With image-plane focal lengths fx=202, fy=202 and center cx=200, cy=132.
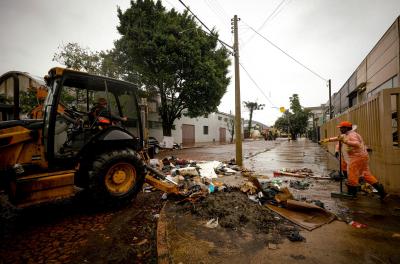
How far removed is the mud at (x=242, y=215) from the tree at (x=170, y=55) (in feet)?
45.3

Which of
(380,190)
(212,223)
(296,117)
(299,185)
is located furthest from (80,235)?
(296,117)

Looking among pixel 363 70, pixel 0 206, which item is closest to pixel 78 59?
pixel 0 206

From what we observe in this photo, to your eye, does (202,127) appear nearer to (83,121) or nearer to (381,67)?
(381,67)

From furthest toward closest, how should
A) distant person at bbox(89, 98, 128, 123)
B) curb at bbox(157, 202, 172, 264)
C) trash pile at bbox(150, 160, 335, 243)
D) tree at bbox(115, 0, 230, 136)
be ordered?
tree at bbox(115, 0, 230, 136) → distant person at bbox(89, 98, 128, 123) → trash pile at bbox(150, 160, 335, 243) → curb at bbox(157, 202, 172, 264)

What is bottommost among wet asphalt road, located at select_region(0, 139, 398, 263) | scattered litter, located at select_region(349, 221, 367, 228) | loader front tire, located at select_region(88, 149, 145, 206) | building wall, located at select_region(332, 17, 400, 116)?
wet asphalt road, located at select_region(0, 139, 398, 263)

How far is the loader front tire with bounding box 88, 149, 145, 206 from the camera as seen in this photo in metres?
Answer: 3.55

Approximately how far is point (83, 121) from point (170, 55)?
12.9m

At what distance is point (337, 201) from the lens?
434 centimetres

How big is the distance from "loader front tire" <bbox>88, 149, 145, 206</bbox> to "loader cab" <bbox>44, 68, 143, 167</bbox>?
0.33 metres

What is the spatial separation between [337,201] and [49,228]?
17.9 feet

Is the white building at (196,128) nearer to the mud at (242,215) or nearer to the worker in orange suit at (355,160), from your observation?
the worker in orange suit at (355,160)

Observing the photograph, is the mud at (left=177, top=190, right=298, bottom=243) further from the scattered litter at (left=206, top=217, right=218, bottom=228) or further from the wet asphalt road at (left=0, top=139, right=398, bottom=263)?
the wet asphalt road at (left=0, top=139, right=398, bottom=263)

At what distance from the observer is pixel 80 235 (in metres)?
3.00

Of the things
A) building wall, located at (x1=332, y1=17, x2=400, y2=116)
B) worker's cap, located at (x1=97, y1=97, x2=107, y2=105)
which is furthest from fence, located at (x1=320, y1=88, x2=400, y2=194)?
worker's cap, located at (x1=97, y1=97, x2=107, y2=105)
